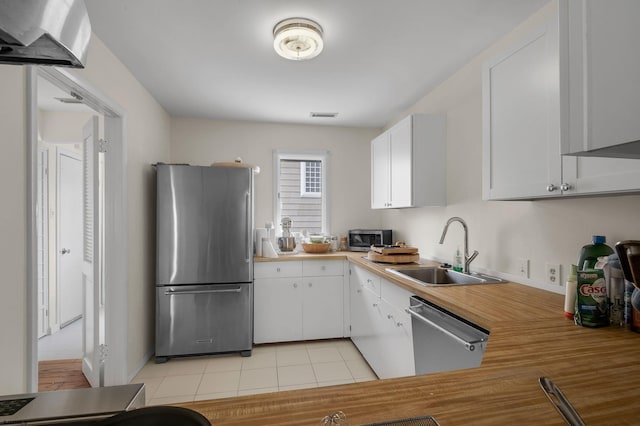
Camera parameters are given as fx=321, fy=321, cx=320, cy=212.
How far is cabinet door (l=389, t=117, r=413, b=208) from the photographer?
272cm

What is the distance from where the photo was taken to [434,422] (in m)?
0.63

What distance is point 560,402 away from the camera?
0.68m

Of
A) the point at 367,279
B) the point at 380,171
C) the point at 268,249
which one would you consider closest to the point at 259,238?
the point at 268,249

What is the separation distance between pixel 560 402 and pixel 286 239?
318 cm

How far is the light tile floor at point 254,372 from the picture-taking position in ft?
7.89

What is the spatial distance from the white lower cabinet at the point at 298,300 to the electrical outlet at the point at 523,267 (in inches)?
69.0

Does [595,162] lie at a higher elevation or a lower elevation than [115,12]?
lower

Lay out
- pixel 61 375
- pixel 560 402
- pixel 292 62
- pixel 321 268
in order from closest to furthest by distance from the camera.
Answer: pixel 560 402, pixel 292 62, pixel 61 375, pixel 321 268

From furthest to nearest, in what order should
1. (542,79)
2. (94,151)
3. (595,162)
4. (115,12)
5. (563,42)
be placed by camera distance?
(94,151)
(115,12)
(542,79)
(595,162)
(563,42)

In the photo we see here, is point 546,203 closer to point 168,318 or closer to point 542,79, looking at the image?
point 542,79

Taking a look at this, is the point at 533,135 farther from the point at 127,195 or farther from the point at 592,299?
the point at 127,195

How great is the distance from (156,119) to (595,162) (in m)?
3.38

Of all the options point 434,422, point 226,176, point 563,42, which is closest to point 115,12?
point 226,176

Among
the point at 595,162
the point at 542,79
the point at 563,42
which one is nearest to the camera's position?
the point at 563,42
